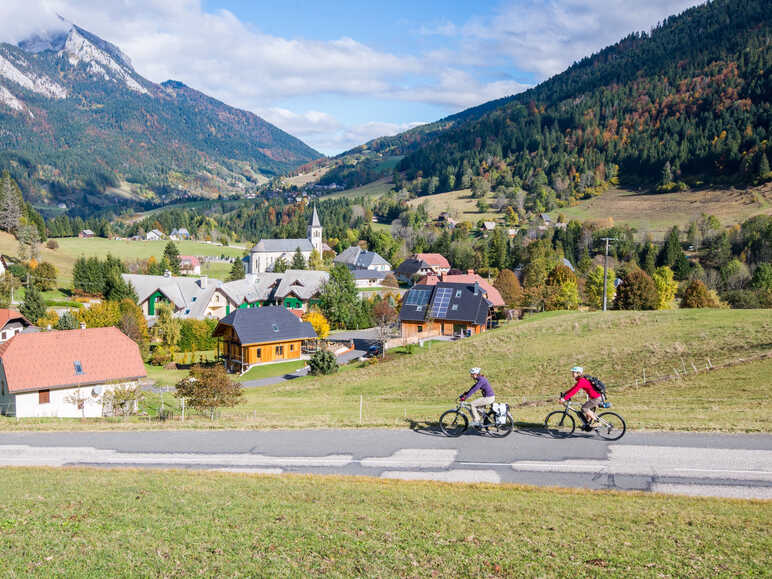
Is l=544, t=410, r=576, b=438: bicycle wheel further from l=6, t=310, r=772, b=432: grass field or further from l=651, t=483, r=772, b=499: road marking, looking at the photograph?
l=651, t=483, r=772, b=499: road marking

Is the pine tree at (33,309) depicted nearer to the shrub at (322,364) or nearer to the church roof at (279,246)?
the shrub at (322,364)

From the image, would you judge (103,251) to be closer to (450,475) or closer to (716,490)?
(450,475)

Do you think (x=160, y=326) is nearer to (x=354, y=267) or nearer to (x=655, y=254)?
(x=354, y=267)

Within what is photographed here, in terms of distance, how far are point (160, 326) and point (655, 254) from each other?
90329mm

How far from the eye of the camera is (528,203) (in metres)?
185

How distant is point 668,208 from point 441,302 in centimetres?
12280

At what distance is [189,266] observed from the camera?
131875mm

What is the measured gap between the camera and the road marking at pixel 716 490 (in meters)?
10.9

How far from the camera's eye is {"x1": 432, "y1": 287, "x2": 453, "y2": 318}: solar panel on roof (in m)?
60.6

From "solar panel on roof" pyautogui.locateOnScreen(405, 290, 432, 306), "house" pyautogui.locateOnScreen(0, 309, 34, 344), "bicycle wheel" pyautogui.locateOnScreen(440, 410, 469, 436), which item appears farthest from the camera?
"solar panel on roof" pyautogui.locateOnScreen(405, 290, 432, 306)

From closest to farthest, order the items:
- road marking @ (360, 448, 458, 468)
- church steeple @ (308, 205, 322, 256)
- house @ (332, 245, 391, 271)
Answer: road marking @ (360, 448, 458, 468)
house @ (332, 245, 391, 271)
church steeple @ (308, 205, 322, 256)

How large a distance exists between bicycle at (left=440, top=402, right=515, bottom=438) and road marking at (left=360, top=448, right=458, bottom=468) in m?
1.59

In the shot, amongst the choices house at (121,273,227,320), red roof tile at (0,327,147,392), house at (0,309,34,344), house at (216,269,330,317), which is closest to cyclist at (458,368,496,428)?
red roof tile at (0,327,147,392)

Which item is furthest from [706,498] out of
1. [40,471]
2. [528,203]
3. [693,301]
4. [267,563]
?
[528,203]
